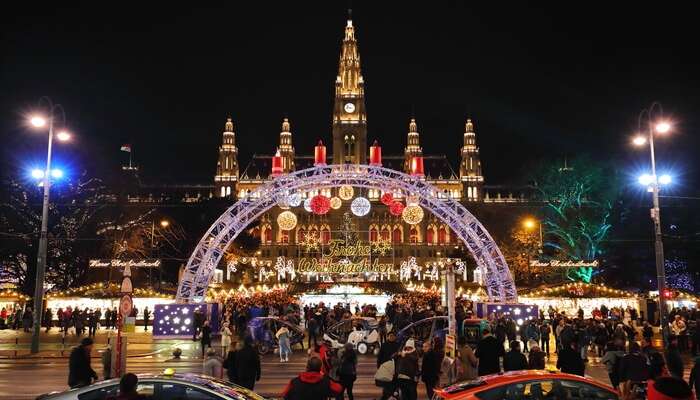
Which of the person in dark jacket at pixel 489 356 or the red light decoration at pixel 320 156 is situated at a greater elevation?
the red light decoration at pixel 320 156

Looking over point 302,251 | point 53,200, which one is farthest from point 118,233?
point 302,251

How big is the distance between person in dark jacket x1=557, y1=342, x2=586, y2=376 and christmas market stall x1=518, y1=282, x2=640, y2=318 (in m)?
28.2

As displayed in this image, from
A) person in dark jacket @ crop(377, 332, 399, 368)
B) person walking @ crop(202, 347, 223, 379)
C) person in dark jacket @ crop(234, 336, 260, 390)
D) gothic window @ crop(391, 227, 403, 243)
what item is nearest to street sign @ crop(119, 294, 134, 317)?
person walking @ crop(202, 347, 223, 379)

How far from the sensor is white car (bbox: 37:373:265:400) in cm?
756

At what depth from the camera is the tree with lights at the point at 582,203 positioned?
149 feet

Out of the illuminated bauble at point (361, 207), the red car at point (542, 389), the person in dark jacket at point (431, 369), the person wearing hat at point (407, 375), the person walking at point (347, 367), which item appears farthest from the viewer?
the illuminated bauble at point (361, 207)

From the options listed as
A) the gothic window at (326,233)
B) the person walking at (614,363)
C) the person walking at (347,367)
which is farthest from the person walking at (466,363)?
the gothic window at (326,233)

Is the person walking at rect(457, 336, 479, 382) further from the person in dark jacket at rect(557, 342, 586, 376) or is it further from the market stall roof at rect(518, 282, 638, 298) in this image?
the market stall roof at rect(518, 282, 638, 298)

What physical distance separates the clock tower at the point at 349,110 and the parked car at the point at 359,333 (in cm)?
8890

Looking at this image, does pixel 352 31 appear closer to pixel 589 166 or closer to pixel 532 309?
pixel 589 166

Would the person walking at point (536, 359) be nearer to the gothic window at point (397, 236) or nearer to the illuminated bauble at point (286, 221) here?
the illuminated bauble at point (286, 221)

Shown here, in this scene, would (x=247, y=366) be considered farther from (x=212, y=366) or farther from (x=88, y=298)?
(x=88, y=298)

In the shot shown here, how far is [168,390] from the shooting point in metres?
7.61

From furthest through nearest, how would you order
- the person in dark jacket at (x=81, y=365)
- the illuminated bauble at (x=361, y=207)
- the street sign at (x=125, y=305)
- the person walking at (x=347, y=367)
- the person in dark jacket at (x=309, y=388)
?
the illuminated bauble at (x=361, y=207), the street sign at (x=125, y=305), the person walking at (x=347, y=367), the person in dark jacket at (x=81, y=365), the person in dark jacket at (x=309, y=388)
